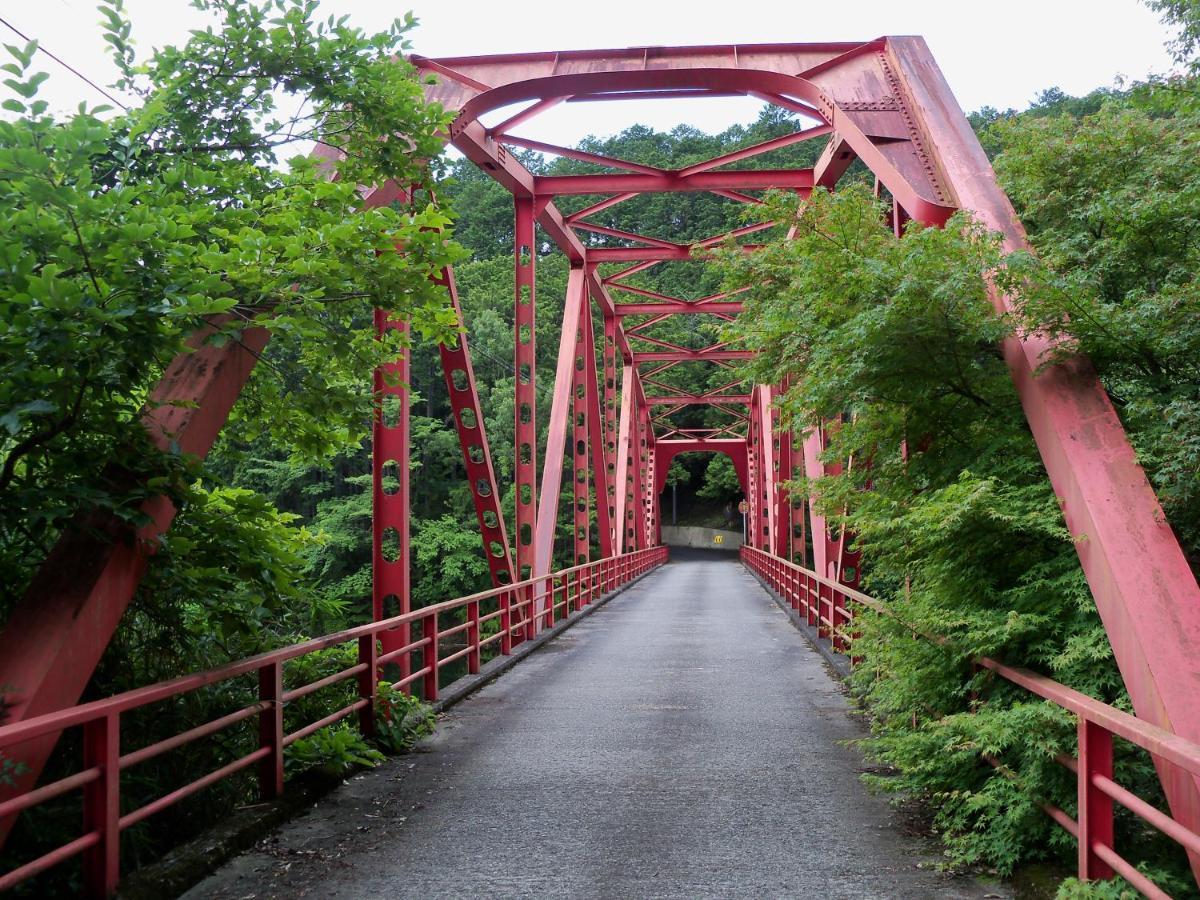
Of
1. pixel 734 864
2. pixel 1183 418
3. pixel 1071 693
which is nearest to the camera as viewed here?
pixel 1071 693

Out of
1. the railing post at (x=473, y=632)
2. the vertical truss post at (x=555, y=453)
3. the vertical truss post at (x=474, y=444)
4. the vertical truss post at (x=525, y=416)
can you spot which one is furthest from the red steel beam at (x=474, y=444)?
the vertical truss post at (x=555, y=453)

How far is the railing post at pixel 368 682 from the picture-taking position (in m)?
6.76

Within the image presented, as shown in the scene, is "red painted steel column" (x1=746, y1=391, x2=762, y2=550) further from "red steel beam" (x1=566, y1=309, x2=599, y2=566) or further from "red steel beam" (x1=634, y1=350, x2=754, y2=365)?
"red steel beam" (x1=566, y1=309, x2=599, y2=566)

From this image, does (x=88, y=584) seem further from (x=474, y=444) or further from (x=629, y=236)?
(x=629, y=236)

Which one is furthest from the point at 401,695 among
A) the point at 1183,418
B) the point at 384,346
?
the point at 1183,418

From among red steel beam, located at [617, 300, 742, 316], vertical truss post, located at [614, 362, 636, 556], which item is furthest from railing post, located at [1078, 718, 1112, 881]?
vertical truss post, located at [614, 362, 636, 556]

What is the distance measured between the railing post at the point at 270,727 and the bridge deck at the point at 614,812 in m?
0.26

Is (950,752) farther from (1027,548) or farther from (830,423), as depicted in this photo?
(830,423)

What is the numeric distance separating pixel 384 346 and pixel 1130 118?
3935 millimetres

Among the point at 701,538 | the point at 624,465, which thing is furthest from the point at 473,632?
the point at 701,538

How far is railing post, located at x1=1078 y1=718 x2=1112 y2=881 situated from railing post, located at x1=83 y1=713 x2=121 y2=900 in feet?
11.1

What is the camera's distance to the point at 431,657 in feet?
27.7

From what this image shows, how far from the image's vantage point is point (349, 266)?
4.36 metres

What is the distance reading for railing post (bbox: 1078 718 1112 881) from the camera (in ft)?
11.6
